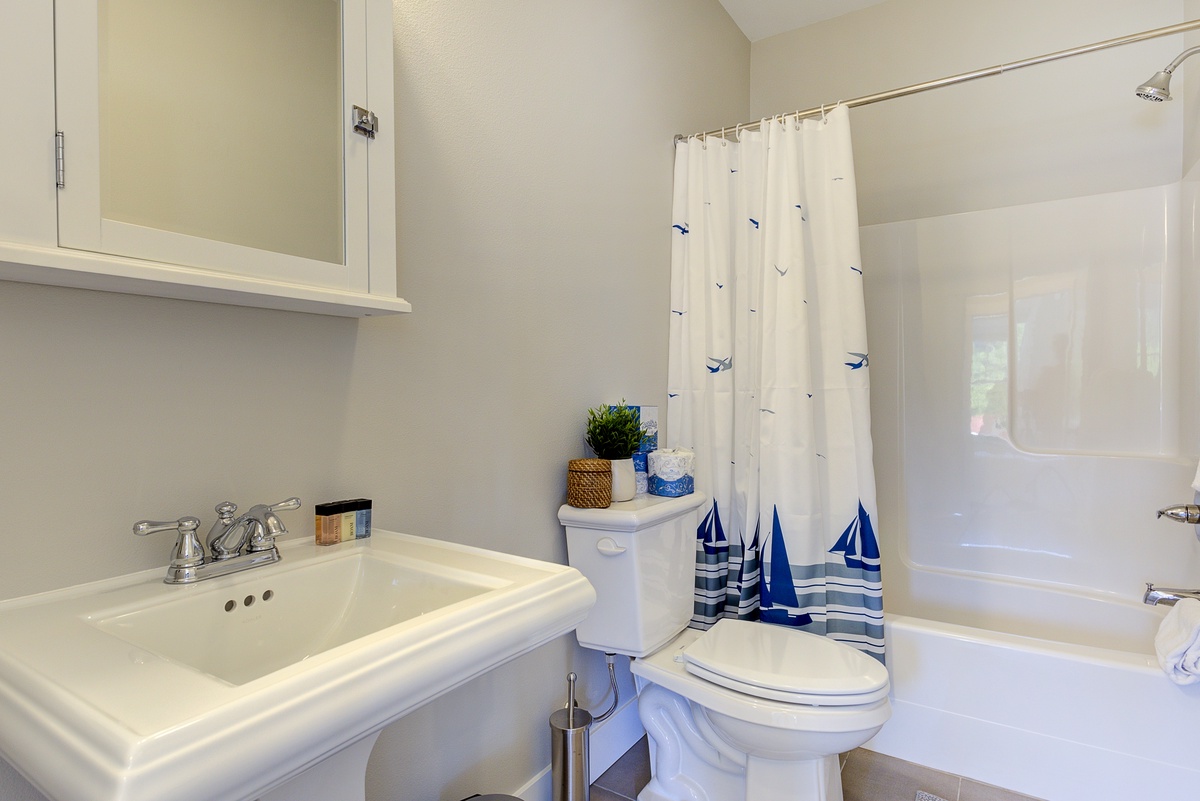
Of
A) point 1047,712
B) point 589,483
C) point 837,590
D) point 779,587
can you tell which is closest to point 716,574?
point 779,587

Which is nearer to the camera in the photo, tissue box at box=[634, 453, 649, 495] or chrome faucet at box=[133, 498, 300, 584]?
chrome faucet at box=[133, 498, 300, 584]

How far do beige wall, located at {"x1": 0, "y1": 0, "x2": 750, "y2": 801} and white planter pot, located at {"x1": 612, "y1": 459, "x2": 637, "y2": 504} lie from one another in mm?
144

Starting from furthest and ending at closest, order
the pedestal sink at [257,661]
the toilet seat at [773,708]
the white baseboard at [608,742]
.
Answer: the white baseboard at [608,742]
the toilet seat at [773,708]
the pedestal sink at [257,661]

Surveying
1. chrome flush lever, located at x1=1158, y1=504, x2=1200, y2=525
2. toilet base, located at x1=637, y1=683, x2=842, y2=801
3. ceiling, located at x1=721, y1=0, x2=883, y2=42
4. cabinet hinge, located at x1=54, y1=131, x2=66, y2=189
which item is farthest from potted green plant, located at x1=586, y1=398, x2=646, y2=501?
ceiling, located at x1=721, y1=0, x2=883, y2=42

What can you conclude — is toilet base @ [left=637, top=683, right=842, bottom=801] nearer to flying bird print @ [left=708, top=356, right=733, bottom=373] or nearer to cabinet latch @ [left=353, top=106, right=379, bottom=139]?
flying bird print @ [left=708, top=356, right=733, bottom=373]

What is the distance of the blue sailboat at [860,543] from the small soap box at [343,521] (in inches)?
53.6

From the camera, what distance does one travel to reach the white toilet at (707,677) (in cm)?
133

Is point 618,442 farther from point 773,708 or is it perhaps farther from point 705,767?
point 705,767

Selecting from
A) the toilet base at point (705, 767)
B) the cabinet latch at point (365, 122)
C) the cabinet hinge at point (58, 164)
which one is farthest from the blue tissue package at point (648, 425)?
the cabinet hinge at point (58, 164)

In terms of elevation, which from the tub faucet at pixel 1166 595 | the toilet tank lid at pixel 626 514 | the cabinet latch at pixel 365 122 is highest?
the cabinet latch at pixel 365 122

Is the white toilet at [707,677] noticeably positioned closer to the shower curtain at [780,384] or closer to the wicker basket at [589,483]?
the wicker basket at [589,483]

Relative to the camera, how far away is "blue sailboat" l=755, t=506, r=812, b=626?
73.4 inches

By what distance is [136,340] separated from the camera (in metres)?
0.86

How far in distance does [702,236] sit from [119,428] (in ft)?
5.45
